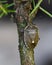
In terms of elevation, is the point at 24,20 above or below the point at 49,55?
above

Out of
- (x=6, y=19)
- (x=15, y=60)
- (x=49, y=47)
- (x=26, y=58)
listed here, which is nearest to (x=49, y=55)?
(x=49, y=47)

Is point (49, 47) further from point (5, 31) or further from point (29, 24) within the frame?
point (29, 24)

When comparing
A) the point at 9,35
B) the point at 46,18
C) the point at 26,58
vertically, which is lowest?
the point at 9,35

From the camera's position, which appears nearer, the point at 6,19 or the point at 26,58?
the point at 26,58

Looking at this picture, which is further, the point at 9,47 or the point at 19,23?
the point at 9,47

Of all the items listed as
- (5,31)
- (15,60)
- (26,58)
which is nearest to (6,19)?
(5,31)

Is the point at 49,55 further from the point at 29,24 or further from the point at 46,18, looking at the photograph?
the point at 29,24
